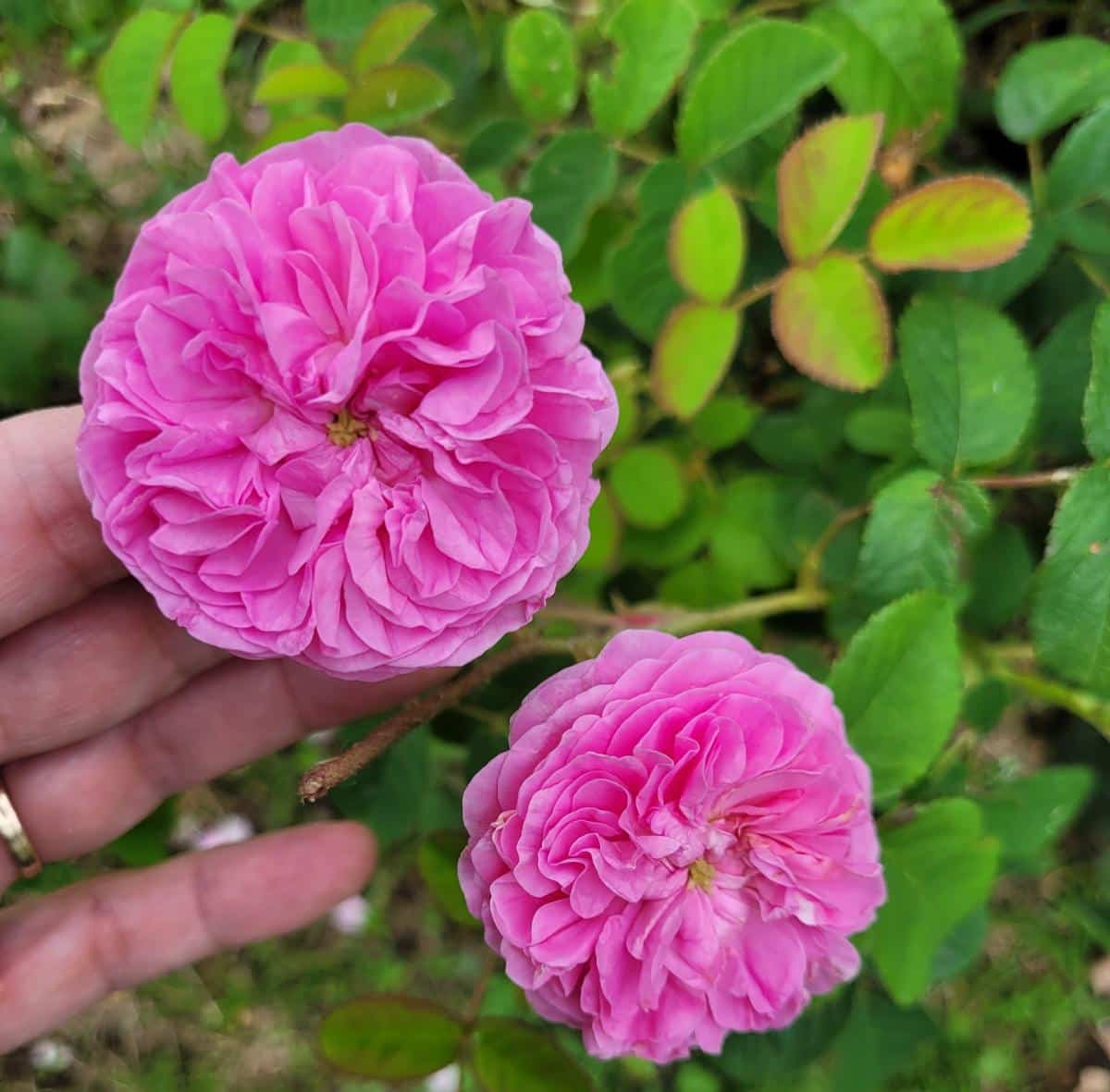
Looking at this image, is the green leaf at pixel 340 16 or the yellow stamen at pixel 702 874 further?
the green leaf at pixel 340 16

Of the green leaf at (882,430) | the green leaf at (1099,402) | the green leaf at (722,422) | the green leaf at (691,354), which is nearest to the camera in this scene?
the green leaf at (1099,402)

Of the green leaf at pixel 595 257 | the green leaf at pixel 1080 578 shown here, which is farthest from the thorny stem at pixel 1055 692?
the green leaf at pixel 595 257

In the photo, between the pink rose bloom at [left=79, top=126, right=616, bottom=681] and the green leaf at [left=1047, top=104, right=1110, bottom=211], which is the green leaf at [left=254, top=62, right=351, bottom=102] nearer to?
the pink rose bloom at [left=79, top=126, right=616, bottom=681]

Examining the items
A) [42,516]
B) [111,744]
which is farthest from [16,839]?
[42,516]

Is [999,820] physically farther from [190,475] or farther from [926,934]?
[190,475]

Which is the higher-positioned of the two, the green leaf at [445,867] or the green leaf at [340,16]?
the green leaf at [340,16]

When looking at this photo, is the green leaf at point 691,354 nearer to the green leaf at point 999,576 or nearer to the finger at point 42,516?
the green leaf at point 999,576

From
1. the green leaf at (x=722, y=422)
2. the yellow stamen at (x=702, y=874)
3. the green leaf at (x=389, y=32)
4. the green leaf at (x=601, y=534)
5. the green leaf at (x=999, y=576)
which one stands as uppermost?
the green leaf at (x=389, y=32)
